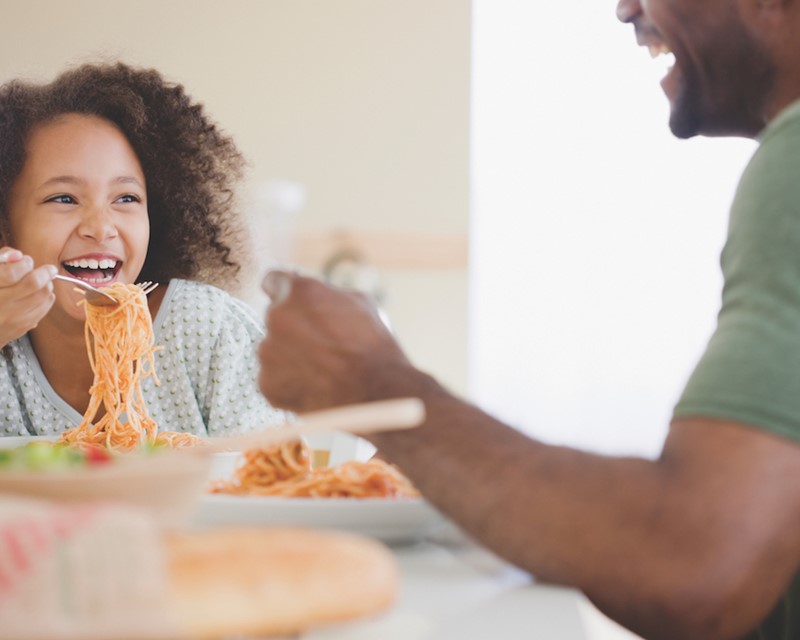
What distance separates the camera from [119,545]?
431 millimetres

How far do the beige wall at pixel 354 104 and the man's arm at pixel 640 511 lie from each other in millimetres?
3287

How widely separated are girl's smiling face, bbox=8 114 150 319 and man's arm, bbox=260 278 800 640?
161 centimetres

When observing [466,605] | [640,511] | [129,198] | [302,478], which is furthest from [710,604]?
[129,198]

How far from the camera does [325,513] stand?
0.78 metres

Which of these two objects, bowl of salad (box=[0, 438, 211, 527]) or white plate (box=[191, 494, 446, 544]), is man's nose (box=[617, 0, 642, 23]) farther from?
bowl of salad (box=[0, 438, 211, 527])

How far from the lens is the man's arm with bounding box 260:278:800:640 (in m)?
0.73

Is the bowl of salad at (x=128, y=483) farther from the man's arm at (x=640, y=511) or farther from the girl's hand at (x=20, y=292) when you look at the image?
the girl's hand at (x=20, y=292)

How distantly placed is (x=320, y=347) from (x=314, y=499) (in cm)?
16

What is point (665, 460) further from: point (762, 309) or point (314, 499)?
point (314, 499)

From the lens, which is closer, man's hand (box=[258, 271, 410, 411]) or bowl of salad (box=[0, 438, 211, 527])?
bowl of salad (box=[0, 438, 211, 527])

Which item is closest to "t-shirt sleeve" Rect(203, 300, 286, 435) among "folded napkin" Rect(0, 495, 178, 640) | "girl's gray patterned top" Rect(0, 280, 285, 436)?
"girl's gray patterned top" Rect(0, 280, 285, 436)

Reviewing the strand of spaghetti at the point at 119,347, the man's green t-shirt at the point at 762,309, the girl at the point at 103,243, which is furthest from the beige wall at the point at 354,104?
the man's green t-shirt at the point at 762,309

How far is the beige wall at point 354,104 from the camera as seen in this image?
4113 millimetres

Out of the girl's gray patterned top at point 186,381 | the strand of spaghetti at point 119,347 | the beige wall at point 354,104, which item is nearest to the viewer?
the strand of spaghetti at point 119,347
